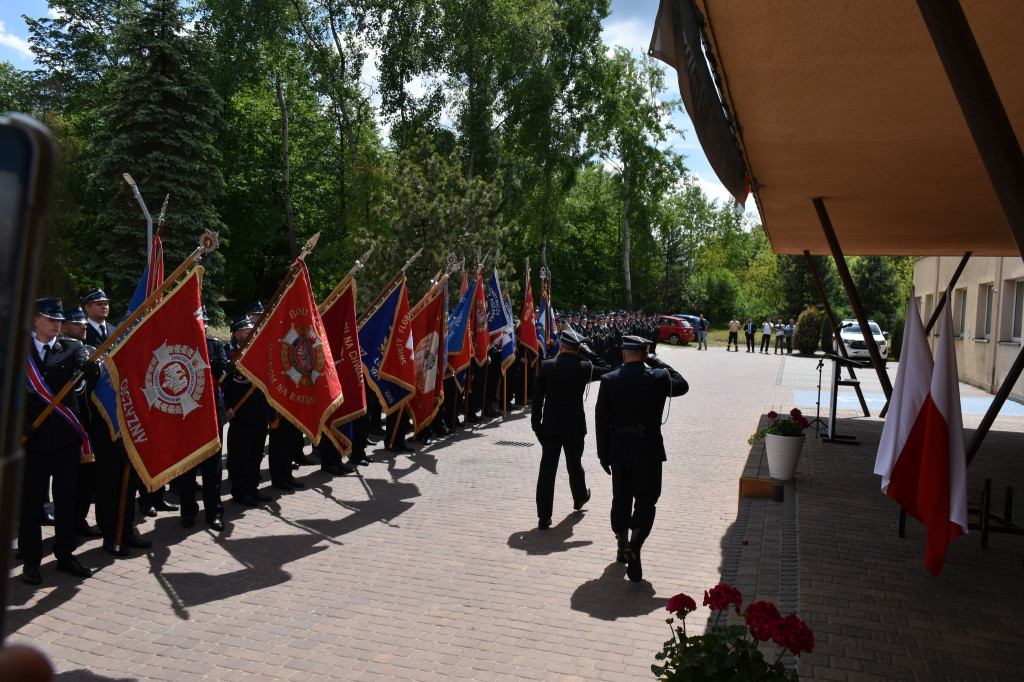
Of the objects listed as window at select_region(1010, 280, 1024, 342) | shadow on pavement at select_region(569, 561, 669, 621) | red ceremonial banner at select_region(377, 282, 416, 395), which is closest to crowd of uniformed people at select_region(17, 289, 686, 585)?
shadow on pavement at select_region(569, 561, 669, 621)

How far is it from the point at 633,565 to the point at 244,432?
14.6 feet

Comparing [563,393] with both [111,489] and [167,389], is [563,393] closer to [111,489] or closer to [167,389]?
[167,389]

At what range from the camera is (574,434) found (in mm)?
7934

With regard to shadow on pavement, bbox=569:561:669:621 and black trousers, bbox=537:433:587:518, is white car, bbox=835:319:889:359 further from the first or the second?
shadow on pavement, bbox=569:561:669:621

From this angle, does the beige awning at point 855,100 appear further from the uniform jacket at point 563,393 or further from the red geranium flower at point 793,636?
the red geranium flower at point 793,636

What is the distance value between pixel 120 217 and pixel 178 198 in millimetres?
1848

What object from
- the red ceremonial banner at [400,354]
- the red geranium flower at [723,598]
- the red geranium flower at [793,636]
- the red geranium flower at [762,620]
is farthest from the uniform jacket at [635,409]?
Result: the red ceremonial banner at [400,354]

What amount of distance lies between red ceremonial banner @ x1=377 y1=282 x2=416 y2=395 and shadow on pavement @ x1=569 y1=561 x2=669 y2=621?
4.74m

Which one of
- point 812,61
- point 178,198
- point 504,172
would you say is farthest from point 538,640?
point 504,172

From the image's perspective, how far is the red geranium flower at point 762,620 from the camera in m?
3.23

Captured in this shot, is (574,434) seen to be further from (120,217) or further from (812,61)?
(120,217)

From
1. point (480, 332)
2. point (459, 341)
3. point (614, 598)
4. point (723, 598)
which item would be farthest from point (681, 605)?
point (480, 332)

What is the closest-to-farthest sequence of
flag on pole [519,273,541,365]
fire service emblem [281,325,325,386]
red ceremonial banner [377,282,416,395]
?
fire service emblem [281,325,325,386] → red ceremonial banner [377,282,416,395] → flag on pole [519,273,541,365]

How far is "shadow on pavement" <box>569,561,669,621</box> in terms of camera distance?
564 centimetres
